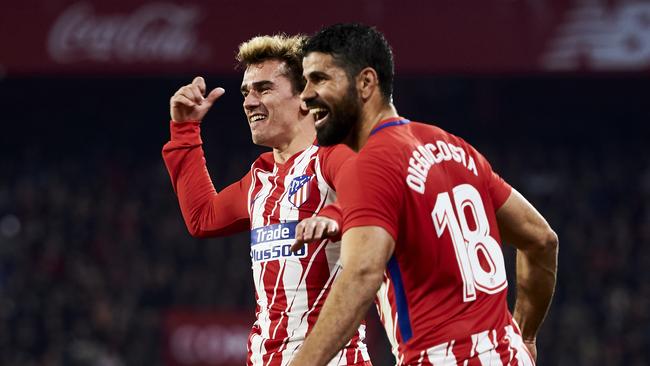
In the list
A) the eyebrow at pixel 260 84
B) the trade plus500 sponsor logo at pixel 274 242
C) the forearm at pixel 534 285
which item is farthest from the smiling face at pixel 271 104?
the forearm at pixel 534 285

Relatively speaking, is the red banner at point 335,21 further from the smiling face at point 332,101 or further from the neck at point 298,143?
the smiling face at point 332,101

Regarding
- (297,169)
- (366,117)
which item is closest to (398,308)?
(366,117)

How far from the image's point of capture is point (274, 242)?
4176mm

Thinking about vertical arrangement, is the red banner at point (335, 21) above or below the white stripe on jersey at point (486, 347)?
above

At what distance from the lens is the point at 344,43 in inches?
128

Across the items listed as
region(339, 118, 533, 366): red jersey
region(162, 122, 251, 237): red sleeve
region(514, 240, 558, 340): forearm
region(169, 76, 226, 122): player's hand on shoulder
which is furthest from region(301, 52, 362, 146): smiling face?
region(169, 76, 226, 122): player's hand on shoulder

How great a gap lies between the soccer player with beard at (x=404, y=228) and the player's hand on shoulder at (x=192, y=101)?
1449 mm

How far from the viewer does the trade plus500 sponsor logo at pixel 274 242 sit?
13.5ft

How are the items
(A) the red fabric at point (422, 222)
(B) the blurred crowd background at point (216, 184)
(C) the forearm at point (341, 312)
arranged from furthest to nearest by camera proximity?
(B) the blurred crowd background at point (216, 184) → (A) the red fabric at point (422, 222) → (C) the forearm at point (341, 312)

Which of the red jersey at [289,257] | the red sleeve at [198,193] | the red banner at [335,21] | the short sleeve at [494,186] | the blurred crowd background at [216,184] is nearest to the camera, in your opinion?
the short sleeve at [494,186]

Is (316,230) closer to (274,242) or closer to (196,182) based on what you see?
(274,242)

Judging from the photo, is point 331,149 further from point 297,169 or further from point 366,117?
point 366,117

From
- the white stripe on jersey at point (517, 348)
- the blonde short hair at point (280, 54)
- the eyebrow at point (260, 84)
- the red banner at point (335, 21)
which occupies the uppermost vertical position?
the red banner at point (335, 21)

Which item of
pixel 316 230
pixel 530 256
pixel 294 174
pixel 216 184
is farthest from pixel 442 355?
pixel 216 184
